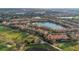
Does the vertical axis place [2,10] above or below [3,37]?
above

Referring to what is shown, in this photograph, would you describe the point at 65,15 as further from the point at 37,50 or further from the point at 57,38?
the point at 37,50

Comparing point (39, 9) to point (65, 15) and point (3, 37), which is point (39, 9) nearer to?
point (65, 15)
